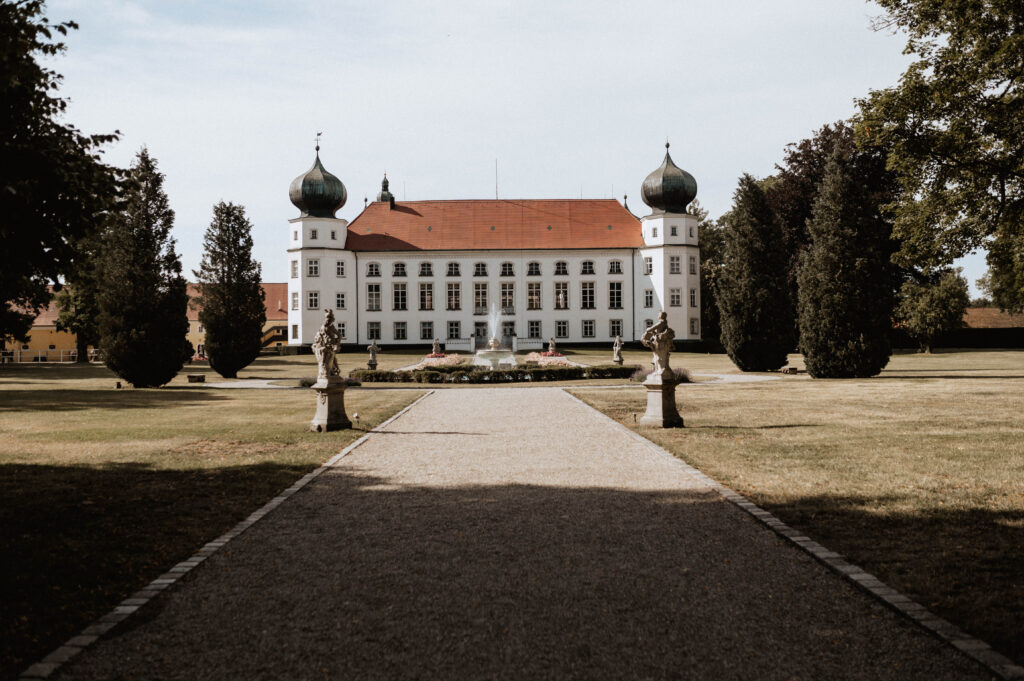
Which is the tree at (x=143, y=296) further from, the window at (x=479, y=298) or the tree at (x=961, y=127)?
the window at (x=479, y=298)

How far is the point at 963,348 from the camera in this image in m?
57.4

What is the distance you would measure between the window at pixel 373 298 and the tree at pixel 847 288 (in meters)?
42.5

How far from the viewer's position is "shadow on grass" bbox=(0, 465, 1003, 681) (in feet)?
12.2

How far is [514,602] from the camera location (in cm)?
457

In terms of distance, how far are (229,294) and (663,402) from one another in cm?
2426

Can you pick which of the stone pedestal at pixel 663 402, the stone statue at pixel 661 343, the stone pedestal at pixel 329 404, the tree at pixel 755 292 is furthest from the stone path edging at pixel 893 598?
the tree at pixel 755 292

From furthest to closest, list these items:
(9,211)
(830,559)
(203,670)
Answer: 1. (9,211)
2. (830,559)
3. (203,670)

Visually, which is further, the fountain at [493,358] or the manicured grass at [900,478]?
the fountain at [493,358]

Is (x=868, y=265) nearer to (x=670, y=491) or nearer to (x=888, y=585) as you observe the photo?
(x=670, y=491)

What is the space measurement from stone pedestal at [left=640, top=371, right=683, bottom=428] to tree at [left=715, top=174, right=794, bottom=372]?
822 inches

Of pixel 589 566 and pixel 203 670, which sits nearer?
pixel 203 670

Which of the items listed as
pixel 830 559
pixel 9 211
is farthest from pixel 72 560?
pixel 830 559

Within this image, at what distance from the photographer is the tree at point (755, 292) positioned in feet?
109

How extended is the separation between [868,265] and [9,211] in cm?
2616
